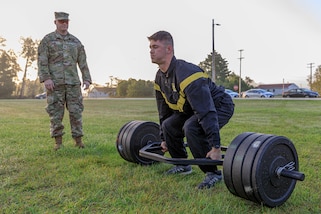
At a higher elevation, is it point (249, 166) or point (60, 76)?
point (60, 76)

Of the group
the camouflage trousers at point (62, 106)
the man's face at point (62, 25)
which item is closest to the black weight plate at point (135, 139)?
the camouflage trousers at point (62, 106)

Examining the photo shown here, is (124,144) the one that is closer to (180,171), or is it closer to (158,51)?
(180,171)

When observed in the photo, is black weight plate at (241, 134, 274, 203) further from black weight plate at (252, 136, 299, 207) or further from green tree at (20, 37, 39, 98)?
green tree at (20, 37, 39, 98)

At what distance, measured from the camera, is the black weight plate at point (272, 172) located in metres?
2.42

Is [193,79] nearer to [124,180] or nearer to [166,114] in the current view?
[166,114]

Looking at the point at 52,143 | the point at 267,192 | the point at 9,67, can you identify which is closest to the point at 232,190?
the point at 267,192

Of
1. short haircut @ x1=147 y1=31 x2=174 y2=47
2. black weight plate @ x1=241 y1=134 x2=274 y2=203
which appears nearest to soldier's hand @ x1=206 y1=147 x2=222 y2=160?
black weight plate @ x1=241 y1=134 x2=274 y2=203

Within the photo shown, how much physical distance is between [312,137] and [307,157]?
1.93m

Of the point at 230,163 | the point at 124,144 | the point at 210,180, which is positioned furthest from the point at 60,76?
the point at 230,163

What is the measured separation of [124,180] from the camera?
3.38 metres

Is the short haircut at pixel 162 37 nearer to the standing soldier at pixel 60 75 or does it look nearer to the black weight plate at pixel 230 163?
the black weight plate at pixel 230 163

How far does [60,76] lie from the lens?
16.3 ft

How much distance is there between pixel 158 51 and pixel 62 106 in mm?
2550

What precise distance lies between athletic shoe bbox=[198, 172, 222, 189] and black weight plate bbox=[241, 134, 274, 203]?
2.23 feet
